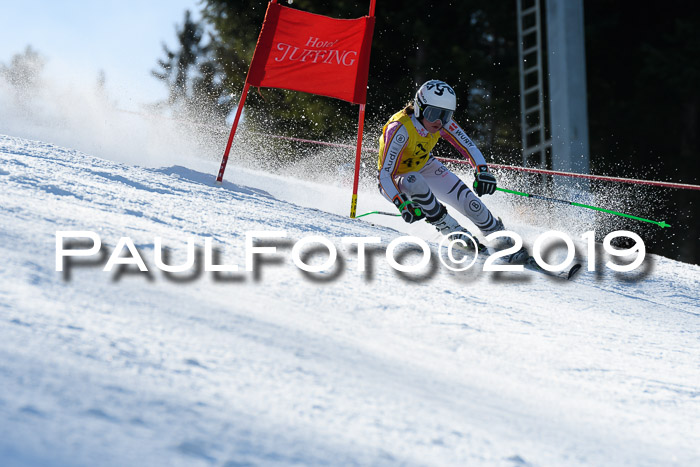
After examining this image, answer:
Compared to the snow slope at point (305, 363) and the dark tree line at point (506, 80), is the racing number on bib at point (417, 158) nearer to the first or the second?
the snow slope at point (305, 363)

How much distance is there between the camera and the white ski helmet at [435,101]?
202 inches

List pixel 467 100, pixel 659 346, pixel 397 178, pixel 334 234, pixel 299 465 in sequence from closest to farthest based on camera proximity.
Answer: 1. pixel 299 465
2. pixel 659 346
3. pixel 334 234
4. pixel 397 178
5. pixel 467 100

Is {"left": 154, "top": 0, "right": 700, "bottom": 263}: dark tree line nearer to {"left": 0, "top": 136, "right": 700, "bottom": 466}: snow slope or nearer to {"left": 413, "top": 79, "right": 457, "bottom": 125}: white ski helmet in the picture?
{"left": 413, "top": 79, "right": 457, "bottom": 125}: white ski helmet

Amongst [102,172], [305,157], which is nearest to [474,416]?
[102,172]

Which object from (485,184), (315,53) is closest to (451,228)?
(485,184)

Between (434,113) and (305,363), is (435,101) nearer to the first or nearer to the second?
(434,113)

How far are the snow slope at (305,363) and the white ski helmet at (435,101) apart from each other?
139cm

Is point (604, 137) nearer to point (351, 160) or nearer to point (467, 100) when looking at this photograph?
point (467, 100)

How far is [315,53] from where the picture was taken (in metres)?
6.19

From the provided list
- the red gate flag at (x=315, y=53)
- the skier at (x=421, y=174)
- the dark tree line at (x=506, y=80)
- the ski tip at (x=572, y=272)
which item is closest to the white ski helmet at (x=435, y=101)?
the skier at (x=421, y=174)

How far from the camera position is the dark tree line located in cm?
1534

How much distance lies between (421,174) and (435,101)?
0.58m

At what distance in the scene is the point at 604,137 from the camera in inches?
646

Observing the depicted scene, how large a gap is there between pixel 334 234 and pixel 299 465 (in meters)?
3.12
